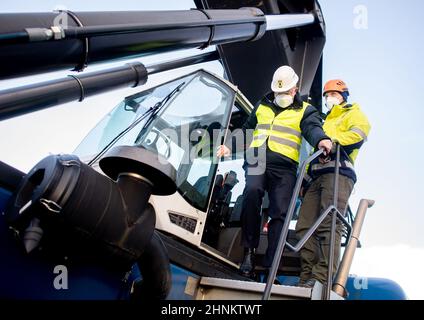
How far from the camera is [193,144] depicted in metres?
4.03

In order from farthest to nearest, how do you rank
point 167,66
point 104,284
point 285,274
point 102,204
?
point 167,66 < point 285,274 < point 104,284 < point 102,204

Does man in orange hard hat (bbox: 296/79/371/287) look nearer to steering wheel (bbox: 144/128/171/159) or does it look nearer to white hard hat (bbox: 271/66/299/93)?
white hard hat (bbox: 271/66/299/93)

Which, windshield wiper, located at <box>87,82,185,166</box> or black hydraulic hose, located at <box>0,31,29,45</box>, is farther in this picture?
windshield wiper, located at <box>87,82,185,166</box>

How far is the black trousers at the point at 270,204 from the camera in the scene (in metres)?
4.08

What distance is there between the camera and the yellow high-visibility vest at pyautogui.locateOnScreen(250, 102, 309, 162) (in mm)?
4309

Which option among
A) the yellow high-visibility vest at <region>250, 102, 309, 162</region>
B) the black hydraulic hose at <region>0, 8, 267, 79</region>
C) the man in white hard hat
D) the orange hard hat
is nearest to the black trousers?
the man in white hard hat

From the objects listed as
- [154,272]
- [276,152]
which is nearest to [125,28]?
[154,272]

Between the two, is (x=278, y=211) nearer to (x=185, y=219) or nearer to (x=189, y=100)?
(x=185, y=219)

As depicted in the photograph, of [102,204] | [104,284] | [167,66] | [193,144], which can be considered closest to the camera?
[102,204]

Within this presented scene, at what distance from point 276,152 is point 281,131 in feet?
0.84

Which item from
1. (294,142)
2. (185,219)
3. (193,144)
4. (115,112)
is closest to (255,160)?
(294,142)

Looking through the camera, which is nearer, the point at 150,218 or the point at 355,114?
the point at 150,218

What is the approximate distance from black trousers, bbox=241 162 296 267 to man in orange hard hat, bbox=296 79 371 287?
273mm
